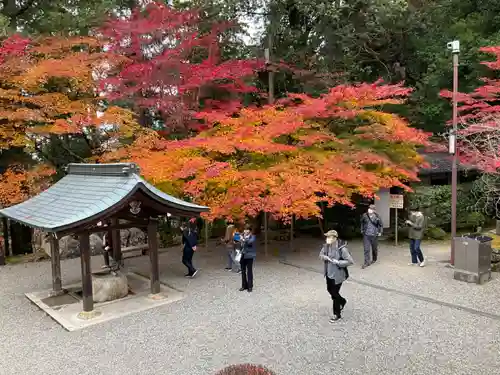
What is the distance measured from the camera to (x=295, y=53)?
750 inches

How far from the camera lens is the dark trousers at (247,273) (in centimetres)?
1022

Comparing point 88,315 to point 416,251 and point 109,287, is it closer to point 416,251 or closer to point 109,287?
point 109,287

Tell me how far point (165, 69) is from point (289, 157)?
18.1 ft

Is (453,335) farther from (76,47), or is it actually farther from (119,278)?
(76,47)

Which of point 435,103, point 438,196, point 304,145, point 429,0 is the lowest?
point 438,196

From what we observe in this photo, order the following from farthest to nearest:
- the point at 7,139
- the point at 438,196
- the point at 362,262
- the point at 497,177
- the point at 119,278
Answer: the point at 438,196, the point at 497,177, the point at 7,139, the point at 362,262, the point at 119,278

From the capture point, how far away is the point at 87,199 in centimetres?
949

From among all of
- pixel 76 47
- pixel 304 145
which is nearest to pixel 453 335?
pixel 304 145

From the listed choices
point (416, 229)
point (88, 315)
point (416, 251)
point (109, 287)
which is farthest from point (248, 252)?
point (416, 251)

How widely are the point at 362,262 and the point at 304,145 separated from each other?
4.04m

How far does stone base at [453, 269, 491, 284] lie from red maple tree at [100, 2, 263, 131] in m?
8.78

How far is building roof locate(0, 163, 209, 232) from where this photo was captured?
870 centimetres

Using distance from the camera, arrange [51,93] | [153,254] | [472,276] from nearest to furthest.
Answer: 1. [153,254]
2. [472,276]
3. [51,93]

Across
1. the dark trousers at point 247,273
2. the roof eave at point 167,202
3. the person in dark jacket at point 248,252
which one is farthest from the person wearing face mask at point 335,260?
the roof eave at point 167,202
